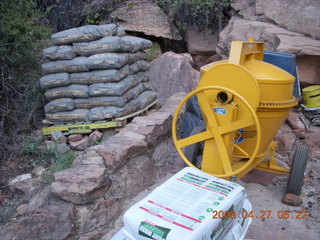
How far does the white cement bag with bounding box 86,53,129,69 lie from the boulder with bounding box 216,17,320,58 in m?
2.30

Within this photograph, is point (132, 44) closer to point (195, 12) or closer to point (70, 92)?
point (70, 92)

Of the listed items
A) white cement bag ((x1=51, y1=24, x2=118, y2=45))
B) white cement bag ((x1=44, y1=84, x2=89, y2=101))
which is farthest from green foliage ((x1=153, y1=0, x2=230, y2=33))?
white cement bag ((x1=44, y1=84, x2=89, y2=101))

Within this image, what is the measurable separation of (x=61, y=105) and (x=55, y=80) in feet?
1.15

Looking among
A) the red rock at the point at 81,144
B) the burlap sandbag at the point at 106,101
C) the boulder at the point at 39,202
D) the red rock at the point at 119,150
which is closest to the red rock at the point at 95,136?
the red rock at the point at 81,144

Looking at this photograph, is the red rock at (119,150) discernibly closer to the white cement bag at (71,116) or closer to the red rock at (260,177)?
the red rock at (260,177)

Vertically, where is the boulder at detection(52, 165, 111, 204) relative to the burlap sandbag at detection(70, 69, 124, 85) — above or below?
below

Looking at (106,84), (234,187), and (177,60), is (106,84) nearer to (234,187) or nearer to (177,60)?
(177,60)

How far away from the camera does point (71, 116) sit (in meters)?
4.46

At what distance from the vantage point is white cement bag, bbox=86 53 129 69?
4.22 m

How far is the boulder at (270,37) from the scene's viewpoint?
466 cm

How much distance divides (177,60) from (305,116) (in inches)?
95.2

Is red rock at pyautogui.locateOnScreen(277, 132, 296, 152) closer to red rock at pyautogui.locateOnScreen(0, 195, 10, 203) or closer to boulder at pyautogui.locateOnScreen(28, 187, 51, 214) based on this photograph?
boulder at pyautogui.locateOnScreen(28, 187, 51, 214)

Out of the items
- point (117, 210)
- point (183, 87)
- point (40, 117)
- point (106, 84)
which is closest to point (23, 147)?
point (40, 117)

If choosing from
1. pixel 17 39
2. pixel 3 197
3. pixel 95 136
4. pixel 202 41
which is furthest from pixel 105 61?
pixel 202 41
